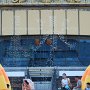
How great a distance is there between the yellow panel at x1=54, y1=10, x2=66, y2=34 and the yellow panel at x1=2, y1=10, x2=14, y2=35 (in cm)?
308

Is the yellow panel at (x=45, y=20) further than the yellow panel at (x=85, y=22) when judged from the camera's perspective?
No

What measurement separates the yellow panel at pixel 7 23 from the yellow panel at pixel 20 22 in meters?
0.35

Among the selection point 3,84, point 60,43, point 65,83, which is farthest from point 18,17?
point 3,84

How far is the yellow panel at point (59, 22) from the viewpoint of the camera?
116ft

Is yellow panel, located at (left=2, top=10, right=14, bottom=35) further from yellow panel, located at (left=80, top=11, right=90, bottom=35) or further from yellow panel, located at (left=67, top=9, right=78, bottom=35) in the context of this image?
yellow panel, located at (left=80, top=11, right=90, bottom=35)

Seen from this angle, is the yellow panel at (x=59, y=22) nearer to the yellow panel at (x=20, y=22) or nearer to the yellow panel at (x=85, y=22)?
the yellow panel at (x=85, y=22)

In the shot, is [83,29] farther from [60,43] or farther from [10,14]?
[10,14]

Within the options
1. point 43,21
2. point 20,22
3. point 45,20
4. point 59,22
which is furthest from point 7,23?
point 59,22

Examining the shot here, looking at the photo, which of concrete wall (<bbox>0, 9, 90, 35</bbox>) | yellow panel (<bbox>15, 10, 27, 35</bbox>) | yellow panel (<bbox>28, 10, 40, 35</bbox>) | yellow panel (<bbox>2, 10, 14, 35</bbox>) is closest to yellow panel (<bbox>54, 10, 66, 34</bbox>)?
concrete wall (<bbox>0, 9, 90, 35</bbox>)

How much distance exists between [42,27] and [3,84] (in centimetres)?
1999

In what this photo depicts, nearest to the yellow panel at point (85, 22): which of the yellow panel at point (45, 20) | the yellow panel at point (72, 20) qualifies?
the yellow panel at point (72, 20)

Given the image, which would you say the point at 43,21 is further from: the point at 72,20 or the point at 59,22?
the point at 72,20

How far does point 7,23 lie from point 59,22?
3649mm

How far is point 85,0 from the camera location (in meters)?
34.7
